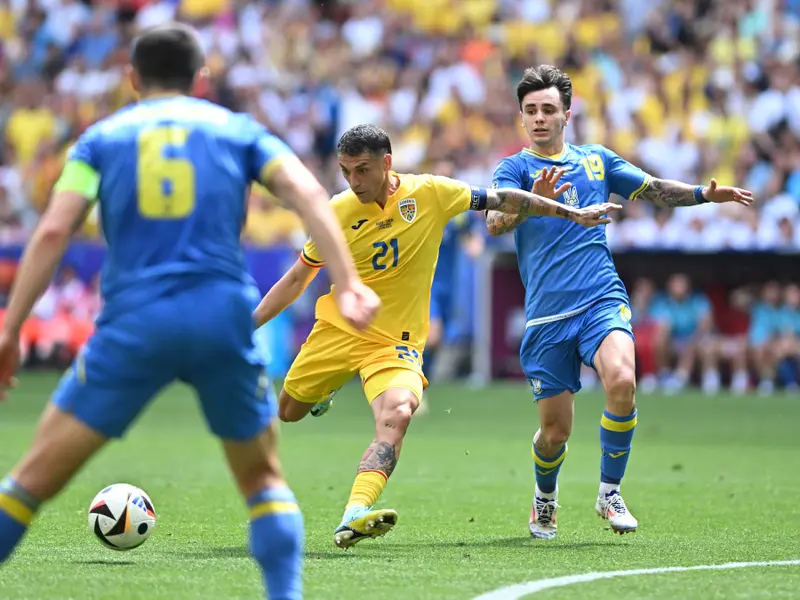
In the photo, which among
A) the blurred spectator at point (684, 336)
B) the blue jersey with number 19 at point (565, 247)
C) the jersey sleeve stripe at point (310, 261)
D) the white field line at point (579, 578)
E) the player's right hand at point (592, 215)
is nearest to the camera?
the white field line at point (579, 578)

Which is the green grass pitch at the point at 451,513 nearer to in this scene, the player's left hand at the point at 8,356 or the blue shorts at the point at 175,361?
the blue shorts at the point at 175,361

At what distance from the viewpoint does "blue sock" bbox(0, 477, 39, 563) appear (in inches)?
197

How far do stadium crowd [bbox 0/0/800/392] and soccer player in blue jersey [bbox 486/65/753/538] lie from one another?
1302cm

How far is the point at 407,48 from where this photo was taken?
87.2 ft

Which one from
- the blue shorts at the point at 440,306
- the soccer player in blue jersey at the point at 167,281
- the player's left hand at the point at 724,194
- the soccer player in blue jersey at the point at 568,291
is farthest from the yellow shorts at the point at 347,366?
the blue shorts at the point at 440,306

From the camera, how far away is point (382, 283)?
842cm

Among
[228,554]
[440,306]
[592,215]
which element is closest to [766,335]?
[440,306]

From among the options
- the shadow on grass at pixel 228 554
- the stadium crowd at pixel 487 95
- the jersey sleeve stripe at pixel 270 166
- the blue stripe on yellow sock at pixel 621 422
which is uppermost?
the stadium crowd at pixel 487 95

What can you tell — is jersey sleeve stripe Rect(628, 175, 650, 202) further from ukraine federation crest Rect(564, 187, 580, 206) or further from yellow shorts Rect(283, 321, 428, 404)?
yellow shorts Rect(283, 321, 428, 404)

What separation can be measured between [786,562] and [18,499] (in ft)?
13.0

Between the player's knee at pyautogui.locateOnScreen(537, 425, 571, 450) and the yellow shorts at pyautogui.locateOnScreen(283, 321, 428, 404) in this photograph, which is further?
the player's knee at pyautogui.locateOnScreen(537, 425, 571, 450)

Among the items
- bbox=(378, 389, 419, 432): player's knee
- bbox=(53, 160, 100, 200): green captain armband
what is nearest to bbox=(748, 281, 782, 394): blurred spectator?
bbox=(378, 389, 419, 432): player's knee

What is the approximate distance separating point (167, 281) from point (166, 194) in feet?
1.00

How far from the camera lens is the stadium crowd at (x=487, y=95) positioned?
2180cm
